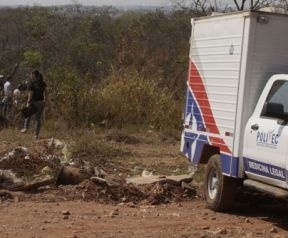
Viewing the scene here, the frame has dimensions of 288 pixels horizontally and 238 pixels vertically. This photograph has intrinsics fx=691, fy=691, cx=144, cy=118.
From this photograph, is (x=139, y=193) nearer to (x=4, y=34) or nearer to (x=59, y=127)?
(x=59, y=127)

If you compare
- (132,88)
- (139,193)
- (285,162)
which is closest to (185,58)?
(132,88)

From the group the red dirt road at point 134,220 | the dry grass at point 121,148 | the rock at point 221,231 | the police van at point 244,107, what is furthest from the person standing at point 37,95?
the rock at point 221,231

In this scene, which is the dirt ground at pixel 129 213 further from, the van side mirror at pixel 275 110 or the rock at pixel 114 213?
the van side mirror at pixel 275 110

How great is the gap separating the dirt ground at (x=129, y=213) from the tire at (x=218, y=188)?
133 mm

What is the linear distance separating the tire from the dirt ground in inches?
5.2

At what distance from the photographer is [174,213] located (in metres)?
9.11

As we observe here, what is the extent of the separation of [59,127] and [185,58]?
989 centimetres

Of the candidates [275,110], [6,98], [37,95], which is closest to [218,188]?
[275,110]

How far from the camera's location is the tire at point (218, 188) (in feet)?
29.9

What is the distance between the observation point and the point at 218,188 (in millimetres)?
9258

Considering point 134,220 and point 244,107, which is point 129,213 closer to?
point 134,220

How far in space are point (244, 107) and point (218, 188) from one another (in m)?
1.25

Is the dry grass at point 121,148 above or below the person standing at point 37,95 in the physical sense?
below

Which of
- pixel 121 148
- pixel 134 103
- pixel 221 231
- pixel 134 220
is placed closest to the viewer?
pixel 221 231
